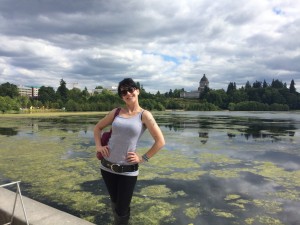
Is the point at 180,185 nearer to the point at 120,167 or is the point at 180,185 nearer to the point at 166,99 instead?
the point at 120,167

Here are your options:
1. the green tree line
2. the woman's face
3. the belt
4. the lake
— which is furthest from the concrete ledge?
the green tree line

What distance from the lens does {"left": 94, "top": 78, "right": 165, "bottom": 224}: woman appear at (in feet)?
12.3

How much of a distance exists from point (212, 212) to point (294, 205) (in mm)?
2119

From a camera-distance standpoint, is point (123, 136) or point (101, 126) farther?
point (101, 126)

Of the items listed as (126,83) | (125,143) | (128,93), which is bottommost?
(125,143)

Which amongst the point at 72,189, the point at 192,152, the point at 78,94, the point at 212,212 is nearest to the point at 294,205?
the point at 212,212

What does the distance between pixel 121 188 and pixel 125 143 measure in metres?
0.60

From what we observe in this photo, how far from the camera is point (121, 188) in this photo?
3908mm

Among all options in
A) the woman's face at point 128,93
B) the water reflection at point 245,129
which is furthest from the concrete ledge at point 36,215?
the water reflection at point 245,129

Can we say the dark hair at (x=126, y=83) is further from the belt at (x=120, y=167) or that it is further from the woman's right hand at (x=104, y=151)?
the belt at (x=120, y=167)

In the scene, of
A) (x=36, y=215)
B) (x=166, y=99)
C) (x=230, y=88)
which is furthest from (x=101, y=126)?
(x=230, y=88)

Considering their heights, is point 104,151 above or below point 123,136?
below

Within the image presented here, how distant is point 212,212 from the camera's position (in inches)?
266

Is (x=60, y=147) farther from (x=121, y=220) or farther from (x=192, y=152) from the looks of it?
(x=121, y=220)
